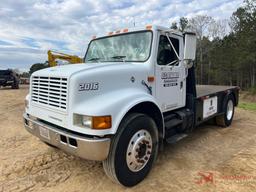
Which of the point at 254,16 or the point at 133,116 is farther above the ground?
the point at 254,16

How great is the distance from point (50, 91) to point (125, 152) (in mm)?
1330

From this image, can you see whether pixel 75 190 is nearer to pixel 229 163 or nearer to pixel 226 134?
pixel 229 163

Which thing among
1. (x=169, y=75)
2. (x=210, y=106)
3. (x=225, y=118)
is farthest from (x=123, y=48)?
(x=225, y=118)

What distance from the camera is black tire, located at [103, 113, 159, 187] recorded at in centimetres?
298

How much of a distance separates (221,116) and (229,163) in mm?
2678

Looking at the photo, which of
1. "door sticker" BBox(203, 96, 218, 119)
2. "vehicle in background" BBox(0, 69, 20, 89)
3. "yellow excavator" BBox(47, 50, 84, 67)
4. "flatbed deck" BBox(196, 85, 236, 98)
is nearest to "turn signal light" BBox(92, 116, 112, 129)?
"flatbed deck" BBox(196, 85, 236, 98)

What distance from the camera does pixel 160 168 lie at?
151 inches

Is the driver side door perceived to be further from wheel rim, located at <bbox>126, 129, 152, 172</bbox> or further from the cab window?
wheel rim, located at <bbox>126, 129, 152, 172</bbox>

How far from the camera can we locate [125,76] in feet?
11.1

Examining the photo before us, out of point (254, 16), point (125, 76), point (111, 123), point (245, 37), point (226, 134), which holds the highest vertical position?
point (254, 16)

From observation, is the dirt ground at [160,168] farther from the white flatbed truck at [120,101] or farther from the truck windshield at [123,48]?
the truck windshield at [123,48]

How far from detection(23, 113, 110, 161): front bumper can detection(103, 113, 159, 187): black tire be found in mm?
172

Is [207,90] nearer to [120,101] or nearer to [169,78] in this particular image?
[169,78]

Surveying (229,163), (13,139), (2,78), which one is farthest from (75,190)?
(2,78)
